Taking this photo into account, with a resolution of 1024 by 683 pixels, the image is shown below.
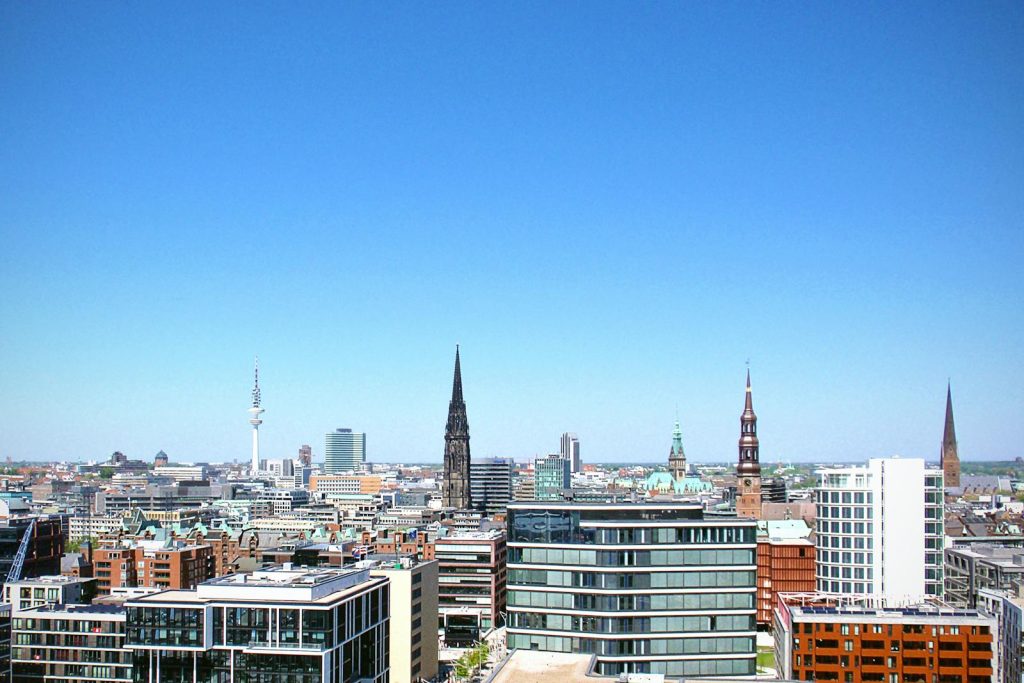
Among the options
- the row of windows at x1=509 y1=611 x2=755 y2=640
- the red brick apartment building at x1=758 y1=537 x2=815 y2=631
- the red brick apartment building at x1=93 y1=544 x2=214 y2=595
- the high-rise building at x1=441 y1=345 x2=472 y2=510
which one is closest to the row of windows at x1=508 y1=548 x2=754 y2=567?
the row of windows at x1=509 y1=611 x2=755 y2=640

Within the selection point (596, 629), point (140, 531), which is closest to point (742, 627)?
point (596, 629)

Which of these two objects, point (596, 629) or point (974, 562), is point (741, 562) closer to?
point (596, 629)

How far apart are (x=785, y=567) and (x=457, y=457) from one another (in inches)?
3872

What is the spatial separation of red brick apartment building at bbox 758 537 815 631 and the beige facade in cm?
3827

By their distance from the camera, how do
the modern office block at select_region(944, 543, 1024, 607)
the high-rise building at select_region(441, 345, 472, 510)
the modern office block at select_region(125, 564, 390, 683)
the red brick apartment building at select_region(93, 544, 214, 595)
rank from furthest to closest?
the high-rise building at select_region(441, 345, 472, 510), the red brick apartment building at select_region(93, 544, 214, 595), the modern office block at select_region(944, 543, 1024, 607), the modern office block at select_region(125, 564, 390, 683)

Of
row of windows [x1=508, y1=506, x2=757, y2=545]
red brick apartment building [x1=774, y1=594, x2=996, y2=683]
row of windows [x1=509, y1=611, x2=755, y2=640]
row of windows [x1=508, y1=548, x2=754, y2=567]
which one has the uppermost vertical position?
row of windows [x1=508, y1=506, x2=757, y2=545]

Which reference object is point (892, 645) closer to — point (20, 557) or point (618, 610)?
point (618, 610)

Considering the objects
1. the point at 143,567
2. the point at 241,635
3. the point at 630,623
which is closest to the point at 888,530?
the point at 630,623

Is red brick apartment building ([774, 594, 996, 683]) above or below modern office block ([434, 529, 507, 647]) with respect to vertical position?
above

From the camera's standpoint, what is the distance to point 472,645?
107m

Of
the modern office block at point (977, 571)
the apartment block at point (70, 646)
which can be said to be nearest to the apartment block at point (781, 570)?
the modern office block at point (977, 571)

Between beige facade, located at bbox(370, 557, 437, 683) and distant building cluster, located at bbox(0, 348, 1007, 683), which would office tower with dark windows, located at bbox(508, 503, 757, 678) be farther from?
beige facade, located at bbox(370, 557, 437, 683)

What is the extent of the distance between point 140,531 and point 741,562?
369 ft

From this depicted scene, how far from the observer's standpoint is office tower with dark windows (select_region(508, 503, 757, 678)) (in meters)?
59.8
